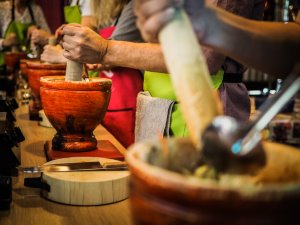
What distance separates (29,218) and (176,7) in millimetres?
648

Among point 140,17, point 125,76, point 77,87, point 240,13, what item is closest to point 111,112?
point 125,76

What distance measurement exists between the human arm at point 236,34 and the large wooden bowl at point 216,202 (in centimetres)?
31

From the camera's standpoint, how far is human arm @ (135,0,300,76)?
756 millimetres

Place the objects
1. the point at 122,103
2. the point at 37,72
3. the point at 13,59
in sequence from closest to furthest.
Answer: the point at 37,72 → the point at 122,103 → the point at 13,59

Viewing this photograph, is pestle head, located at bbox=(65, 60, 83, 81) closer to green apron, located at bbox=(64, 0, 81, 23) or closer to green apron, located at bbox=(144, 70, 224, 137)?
green apron, located at bbox=(144, 70, 224, 137)

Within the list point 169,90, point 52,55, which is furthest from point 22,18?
point 169,90

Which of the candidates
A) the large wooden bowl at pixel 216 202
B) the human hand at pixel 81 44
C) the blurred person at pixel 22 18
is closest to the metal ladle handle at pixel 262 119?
the large wooden bowl at pixel 216 202

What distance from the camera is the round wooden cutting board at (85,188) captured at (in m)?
1.16

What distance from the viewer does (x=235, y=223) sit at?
506mm

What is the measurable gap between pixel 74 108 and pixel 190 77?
940 millimetres

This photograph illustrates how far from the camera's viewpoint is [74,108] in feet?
5.16

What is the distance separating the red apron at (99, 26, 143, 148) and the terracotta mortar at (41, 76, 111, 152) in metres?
0.84

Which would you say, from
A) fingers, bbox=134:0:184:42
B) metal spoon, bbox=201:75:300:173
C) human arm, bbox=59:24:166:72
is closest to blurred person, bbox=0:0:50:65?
human arm, bbox=59:24:166:72

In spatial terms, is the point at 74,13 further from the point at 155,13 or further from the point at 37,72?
the point at 155,13
